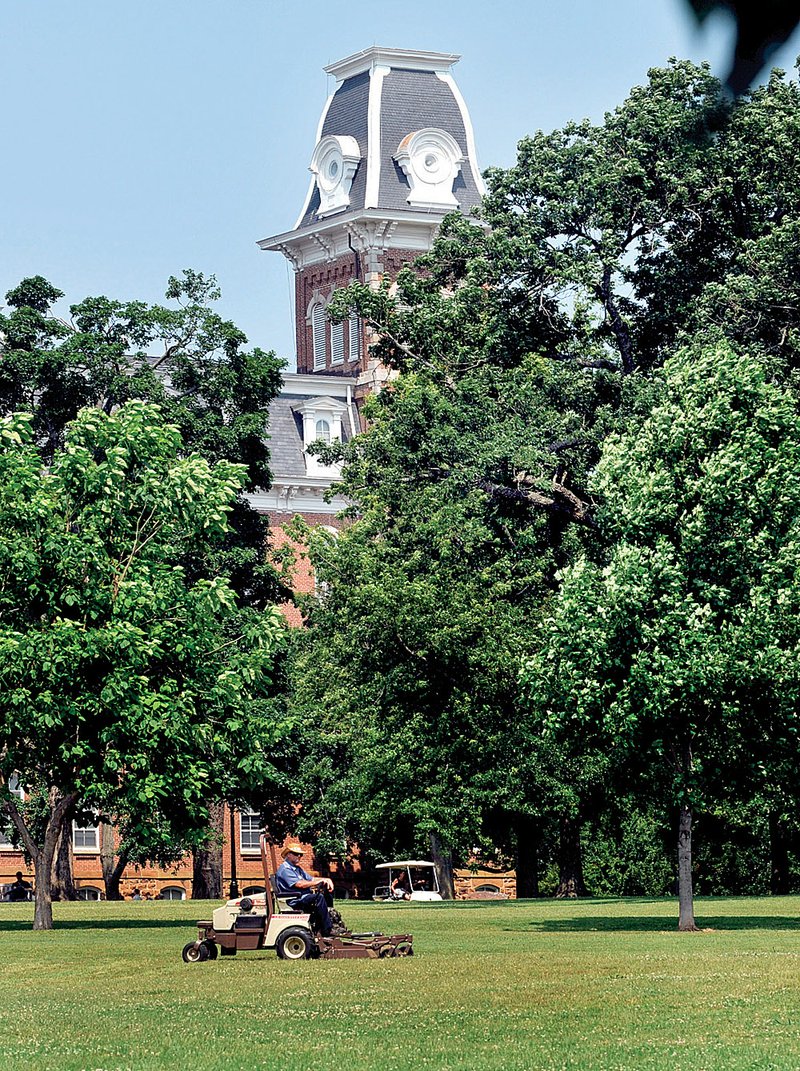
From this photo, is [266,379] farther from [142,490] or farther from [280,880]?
[280,880]

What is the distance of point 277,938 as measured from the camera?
→ 22.2 m

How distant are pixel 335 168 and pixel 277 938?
65777 mm

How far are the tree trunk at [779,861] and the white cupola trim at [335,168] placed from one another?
37.6m

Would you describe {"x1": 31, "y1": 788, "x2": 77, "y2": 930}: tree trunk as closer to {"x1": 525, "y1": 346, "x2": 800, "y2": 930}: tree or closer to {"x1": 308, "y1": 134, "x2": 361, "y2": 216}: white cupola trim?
{"x1": 525, "y1": 346, "x2": 800, "y2": 930}: tree

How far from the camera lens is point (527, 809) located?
45.9 meters

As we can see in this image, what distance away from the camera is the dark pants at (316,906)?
22.6 m

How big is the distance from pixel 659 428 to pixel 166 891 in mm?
45676

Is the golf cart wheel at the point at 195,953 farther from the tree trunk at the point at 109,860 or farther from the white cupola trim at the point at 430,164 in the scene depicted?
the white cupola trim at the point at 430,164

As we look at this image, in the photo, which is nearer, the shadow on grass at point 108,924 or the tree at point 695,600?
the tree at point 695,600

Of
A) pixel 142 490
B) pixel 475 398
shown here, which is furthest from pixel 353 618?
pixel 142 490

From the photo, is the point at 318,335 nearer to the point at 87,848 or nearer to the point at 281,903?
the point at 87,848

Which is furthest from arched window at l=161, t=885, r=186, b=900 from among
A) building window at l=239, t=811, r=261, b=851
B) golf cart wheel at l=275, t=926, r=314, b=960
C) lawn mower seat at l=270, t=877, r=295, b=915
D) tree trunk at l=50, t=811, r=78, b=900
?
golf cart wheel at l=275, t=926, r=314, b=960

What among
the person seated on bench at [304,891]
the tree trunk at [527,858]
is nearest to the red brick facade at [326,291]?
the tree trunk at [527,858]

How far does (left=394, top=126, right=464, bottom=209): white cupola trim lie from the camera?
83062 mm
